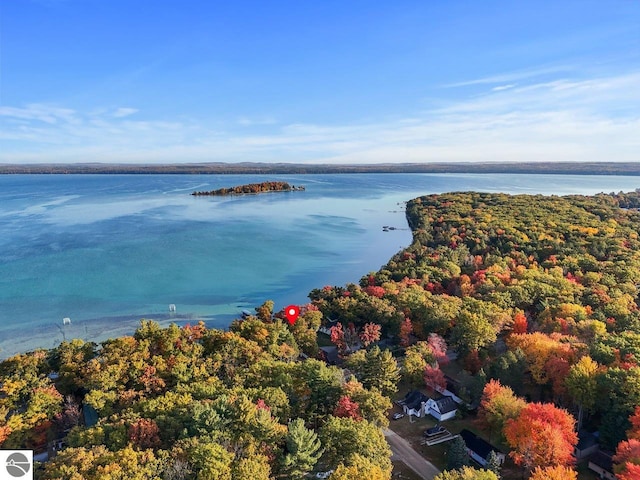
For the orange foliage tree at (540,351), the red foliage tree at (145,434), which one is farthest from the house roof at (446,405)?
the red foliage tree at (145,434)

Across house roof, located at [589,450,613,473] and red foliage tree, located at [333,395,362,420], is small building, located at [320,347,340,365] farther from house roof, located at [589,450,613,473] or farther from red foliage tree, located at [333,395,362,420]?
house roof, located at [589,450,613,473]

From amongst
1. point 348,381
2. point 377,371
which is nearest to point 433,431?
point 377,371

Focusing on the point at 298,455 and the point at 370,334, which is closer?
the point at 298,455

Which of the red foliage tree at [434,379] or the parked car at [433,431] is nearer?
the parked car at [433,431]

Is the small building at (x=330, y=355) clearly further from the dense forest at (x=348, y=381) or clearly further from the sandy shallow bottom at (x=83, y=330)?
the sandy shallow bottom at (x=83, y=330)

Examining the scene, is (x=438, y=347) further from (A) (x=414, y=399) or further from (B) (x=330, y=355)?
(B) (x=330, y=355)

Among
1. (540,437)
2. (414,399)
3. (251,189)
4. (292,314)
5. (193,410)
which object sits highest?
(251,189)
